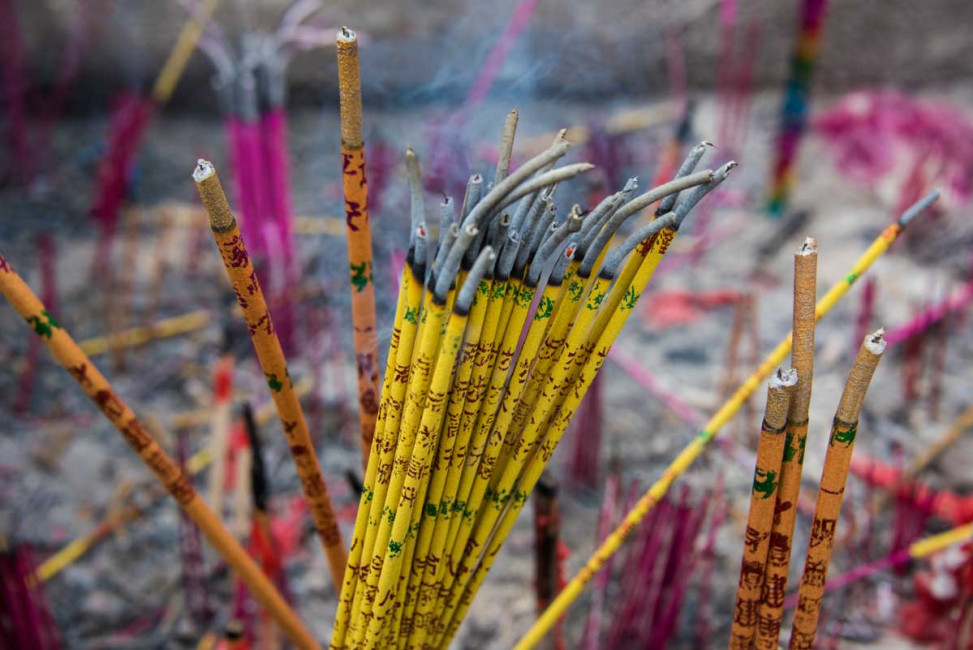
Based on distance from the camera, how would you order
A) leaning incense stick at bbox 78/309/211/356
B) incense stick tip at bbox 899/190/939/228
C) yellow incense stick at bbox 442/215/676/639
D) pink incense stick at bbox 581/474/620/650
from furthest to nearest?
leaning incense stick at bbox 78/309/211/356, pink incense stick at bbox 581/474/620/650, incense stick tip at bbox 899/190/939/228, yellow incense stick at bbox 442/215/676/639

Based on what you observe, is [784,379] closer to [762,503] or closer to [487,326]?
[762,503]

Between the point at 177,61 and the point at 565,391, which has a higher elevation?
the point at 177,61

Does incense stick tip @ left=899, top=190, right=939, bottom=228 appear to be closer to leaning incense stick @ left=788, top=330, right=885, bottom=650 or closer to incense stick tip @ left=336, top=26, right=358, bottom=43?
leaning incense stick @ left=788, top=330, right=885, bottom=650

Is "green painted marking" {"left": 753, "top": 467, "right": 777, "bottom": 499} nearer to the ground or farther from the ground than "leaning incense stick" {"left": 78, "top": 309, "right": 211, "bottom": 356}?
nearer to the ground

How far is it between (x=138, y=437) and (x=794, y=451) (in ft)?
2.16

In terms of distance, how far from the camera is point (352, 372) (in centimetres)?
Result: 256

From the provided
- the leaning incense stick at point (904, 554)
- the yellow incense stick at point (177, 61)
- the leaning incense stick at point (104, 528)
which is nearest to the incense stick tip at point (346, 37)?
the leaning incense stick at point (904, 554)

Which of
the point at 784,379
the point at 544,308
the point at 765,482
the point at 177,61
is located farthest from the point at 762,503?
the point at 177,61

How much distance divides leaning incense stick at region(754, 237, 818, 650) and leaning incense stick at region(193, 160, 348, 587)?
0.47m

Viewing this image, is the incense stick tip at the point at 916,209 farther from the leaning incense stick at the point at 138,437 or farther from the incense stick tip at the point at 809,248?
the leaning incense stick at the point at 138,437

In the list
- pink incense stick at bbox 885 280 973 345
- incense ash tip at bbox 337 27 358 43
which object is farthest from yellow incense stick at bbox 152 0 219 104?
incense ash tip at bbox 337 27 358 43

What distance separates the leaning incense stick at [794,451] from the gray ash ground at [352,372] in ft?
2.93

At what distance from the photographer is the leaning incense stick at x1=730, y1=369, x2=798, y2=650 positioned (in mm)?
700

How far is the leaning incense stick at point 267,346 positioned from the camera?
2.31 ft
